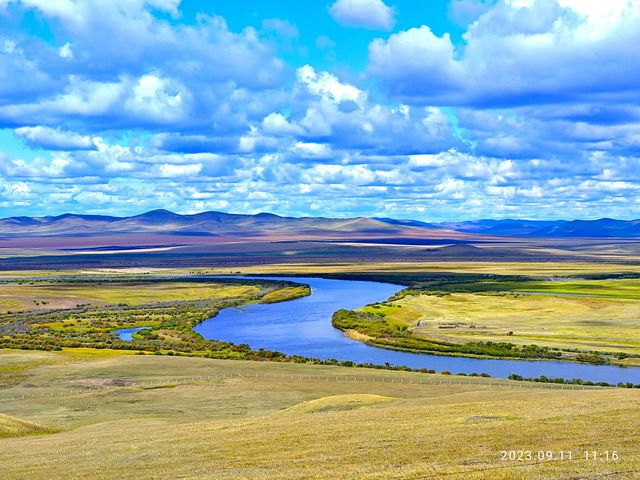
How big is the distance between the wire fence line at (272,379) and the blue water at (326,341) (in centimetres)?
978

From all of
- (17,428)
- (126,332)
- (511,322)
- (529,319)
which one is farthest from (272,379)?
(529,319)

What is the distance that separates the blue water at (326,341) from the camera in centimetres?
6619

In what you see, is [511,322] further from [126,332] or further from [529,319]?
[126,332]

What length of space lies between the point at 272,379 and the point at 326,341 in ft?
101

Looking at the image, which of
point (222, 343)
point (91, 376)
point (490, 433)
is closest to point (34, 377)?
point (91, 376)

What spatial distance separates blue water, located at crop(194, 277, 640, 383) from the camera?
6619 cm

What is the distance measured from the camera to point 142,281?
187m

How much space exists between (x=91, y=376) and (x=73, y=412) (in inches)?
583

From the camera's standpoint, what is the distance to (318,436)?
1073 inches

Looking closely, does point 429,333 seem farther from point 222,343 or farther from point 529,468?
point 529,468

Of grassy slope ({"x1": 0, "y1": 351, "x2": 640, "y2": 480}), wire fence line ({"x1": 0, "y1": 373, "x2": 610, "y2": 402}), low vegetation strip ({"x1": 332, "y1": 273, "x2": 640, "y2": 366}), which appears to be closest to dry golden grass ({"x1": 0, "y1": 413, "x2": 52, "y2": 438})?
grassy slope ({"x1": 0, "y1": 351, "x2": 640, "y2": 480})

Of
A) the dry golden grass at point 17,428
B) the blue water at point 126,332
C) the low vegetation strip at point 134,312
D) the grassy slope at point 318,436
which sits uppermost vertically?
the grassy slope at point 318,436

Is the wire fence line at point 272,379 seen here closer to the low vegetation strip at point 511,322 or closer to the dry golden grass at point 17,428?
the dry golden grass at point 17,428

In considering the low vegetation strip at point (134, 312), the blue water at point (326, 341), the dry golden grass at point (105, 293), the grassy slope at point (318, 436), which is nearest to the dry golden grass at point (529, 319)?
the blue water at point (326, 341)
